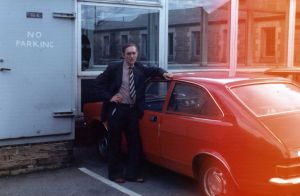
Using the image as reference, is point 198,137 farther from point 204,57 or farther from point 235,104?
point 204,57

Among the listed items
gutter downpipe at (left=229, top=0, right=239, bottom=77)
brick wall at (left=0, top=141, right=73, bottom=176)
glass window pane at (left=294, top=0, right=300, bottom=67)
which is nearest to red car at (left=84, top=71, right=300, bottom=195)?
brick wall at (left=0, top=141, right=73, bottom=176)

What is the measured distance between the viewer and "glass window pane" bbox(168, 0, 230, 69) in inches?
402

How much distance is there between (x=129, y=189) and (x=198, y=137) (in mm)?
1273

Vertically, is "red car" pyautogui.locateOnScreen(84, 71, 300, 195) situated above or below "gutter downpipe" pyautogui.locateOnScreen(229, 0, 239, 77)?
below

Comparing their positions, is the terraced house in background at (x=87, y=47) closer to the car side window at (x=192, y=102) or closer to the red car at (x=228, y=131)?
the red car at (x=228, y=131)

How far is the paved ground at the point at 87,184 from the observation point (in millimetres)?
6109

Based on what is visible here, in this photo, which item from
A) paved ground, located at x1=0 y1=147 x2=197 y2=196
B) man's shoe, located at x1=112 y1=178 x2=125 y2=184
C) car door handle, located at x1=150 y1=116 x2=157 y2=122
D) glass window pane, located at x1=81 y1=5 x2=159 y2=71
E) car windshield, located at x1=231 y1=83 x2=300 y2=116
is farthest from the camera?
glass window pane, located at x1=81 y1=5 x2=159 y2=71

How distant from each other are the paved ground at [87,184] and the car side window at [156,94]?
101cm

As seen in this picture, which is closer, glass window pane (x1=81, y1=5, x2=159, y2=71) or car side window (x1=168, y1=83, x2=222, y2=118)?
car side window (x1=168, y1=83, x2=222, y2=118)

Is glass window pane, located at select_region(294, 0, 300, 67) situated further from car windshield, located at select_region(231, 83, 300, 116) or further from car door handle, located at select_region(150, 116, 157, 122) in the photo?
car door handle, located at select_region(150, 116, 157, 122)

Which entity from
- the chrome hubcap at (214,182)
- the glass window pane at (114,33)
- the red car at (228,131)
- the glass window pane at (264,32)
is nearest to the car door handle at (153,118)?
the red car at (228,131)

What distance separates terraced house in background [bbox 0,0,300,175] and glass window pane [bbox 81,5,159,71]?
0.06 ft

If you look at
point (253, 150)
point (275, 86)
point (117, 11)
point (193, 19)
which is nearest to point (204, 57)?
point (193, 19)

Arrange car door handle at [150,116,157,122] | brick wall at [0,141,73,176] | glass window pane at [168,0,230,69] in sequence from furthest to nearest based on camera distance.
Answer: glass window pane at [168,0,230,69] → brick wall at [0,141,73,176] → car door handle at [150,116,157,122]
